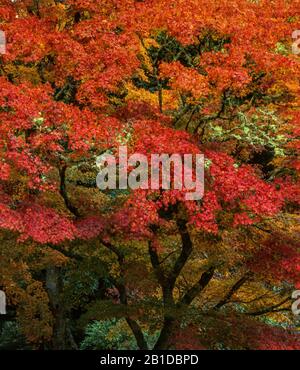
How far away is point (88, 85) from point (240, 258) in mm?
5125

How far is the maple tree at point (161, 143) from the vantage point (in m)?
10.9

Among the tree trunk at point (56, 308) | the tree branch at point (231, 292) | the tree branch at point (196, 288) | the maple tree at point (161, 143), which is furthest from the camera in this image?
the tree trunk at point (56, 308)

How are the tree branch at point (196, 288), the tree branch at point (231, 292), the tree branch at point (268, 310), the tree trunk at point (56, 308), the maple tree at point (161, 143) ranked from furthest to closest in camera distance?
the tree trunk at point (56, 308)
the tree branch at point (231, 292)
the tree branch at point (268, 310)
the tree branch at point (196, 288)
the maple tree at point (161, 143)

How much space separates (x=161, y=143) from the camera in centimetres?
1070

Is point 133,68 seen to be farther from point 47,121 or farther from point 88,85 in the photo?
point 47,121

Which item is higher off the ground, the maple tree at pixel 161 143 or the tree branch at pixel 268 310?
the maple tree at pixel 161 143

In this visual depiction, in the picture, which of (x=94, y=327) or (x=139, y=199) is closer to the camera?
(x=139, y=199)

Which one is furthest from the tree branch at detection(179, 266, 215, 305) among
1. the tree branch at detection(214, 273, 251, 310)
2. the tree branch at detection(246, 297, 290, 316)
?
the tree branch at detection(246, 297, 290, 316)

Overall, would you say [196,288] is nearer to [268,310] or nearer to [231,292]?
[231,292]

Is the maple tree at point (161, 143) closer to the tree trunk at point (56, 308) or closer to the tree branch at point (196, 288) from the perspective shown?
the tree branch at point (196, 288)

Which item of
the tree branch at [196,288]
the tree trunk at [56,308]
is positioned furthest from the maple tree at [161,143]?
the tree trunk at [56,308]

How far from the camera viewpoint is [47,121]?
10891 millimetres
